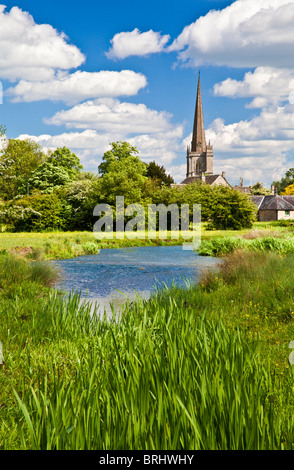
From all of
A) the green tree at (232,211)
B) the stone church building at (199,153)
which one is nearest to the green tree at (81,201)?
the green tree at (232,211)

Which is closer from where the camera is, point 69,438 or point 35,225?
point 69,438

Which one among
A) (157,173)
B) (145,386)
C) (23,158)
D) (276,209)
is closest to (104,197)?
(23,158)

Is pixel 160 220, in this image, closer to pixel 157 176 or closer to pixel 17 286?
pixel 157 176

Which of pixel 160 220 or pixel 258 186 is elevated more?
pixel 258 186

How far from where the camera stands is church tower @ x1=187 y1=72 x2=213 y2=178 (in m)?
99.1

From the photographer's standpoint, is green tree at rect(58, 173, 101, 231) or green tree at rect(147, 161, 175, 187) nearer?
green tree at rect(58, 173, 101, 231)

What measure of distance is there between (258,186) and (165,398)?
78.4 meters

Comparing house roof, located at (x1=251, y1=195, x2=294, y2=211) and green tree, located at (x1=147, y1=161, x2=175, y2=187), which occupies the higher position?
green tree, located at (x1=147, y1=161, x2=175, y2=187)

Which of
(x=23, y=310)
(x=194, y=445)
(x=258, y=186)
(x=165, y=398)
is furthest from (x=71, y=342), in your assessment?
(x=258, y=186)

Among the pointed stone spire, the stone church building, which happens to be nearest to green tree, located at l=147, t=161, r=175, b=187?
the stone church building

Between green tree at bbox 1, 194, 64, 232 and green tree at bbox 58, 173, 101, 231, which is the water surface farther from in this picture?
green tree at bbox 1, 194, 64, 232

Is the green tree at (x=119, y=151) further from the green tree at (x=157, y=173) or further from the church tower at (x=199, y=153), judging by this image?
the church tower at (x=199, y=153)

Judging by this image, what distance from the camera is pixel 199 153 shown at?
102 m
